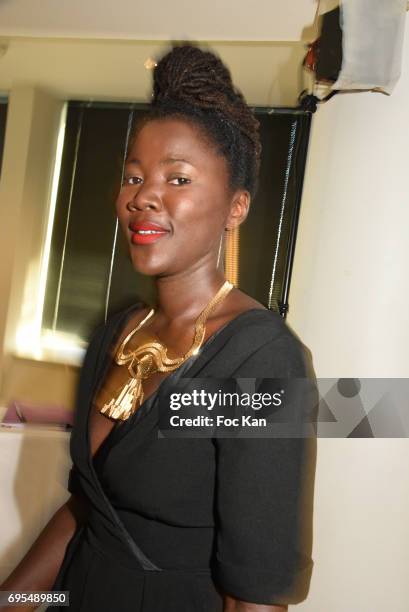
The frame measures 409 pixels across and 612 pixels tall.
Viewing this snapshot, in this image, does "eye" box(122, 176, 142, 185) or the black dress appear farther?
"eye" box(122, 176, 142, 185)

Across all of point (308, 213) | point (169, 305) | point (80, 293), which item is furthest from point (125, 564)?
point (80, 293)

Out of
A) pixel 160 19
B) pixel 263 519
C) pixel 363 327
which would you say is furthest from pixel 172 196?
pixel 160 19

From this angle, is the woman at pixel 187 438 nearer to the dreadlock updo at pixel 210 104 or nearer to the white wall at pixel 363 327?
the dreadlock updo at pixel 210 104

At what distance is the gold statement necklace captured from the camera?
2.38 feet

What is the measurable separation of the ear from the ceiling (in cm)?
69

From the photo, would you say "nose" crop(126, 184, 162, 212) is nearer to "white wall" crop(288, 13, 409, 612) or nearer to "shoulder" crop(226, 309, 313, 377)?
"shoulder" crop(226, 309, 313, 377)

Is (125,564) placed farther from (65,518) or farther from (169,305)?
(169,305)

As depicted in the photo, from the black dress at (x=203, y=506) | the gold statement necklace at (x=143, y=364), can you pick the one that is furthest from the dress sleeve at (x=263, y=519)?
the gold statement necklace at (x=143, y=364)

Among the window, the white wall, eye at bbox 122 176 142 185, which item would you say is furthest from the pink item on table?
eye at bbox 122 176 142 185

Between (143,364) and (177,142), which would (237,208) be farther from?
(143,364)

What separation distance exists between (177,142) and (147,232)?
11 cm

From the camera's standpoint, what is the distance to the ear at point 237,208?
2.50ft

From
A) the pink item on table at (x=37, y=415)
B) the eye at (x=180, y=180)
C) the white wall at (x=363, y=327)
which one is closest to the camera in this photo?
the eye at (x=180, y=180)

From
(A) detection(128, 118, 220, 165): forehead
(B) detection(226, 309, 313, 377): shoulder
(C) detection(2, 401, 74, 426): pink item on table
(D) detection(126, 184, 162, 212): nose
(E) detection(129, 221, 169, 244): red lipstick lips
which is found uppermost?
(A) detection(128, 118, 220, 165): forehead
